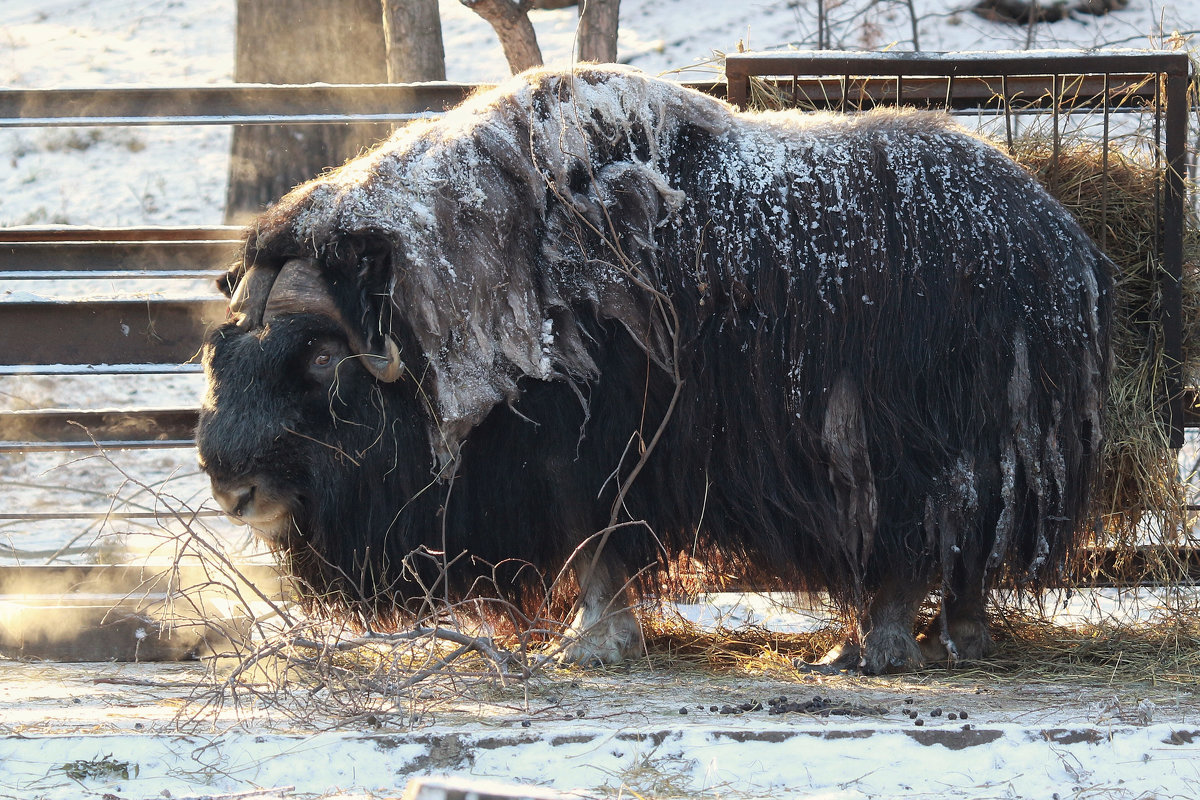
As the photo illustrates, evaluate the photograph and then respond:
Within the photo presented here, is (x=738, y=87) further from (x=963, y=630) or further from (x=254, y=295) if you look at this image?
(x=963, y=630)

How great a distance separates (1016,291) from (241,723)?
2542mm

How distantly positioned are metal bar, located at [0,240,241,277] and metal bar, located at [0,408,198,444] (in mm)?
586

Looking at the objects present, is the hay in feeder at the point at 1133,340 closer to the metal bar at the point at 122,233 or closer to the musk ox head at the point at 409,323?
the musk ox head at the point at 409,323

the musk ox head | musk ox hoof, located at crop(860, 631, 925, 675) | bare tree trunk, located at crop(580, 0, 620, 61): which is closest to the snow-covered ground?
musk ox hoof, located at crop(860, 631, 925, 675)

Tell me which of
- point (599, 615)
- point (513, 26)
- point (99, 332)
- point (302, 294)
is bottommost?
point (599, 615)

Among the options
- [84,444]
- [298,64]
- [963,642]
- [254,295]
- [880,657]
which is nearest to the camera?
[254,295]

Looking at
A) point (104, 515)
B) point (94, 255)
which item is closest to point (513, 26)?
point (94, 255)

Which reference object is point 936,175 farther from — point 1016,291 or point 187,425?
point 187,425

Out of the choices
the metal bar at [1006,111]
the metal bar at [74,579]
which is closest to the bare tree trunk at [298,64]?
the metal bar at [74,579]

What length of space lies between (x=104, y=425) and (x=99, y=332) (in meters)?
0.37

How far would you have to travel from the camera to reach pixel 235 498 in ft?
12.3

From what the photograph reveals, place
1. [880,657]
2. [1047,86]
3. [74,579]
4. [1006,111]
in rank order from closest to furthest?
[880,657] < [1006,111] < [1047,86] < [74,579]

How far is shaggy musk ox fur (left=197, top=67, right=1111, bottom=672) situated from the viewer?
3.78 meters

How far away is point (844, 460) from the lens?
152 inches
